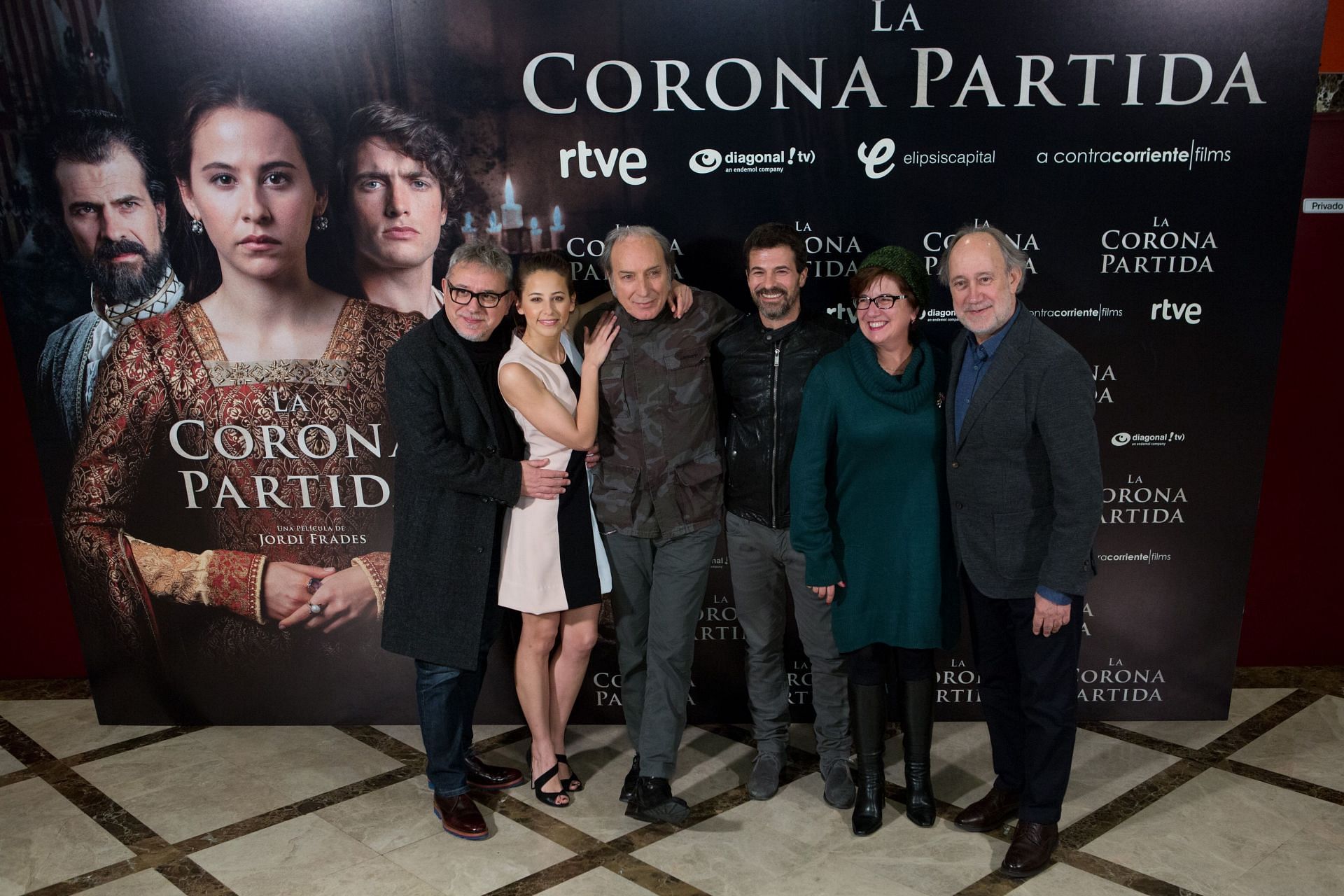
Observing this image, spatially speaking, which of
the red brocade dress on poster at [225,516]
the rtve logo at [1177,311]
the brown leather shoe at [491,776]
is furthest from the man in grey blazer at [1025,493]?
the red brocade dress on poster at [225,516]

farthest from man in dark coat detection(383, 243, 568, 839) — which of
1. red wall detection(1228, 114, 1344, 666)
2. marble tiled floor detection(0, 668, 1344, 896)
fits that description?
red wall detection(1228, 114, 1344, 666)

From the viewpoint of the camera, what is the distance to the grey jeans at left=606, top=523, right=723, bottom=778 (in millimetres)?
3094

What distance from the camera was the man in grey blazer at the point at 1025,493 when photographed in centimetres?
260

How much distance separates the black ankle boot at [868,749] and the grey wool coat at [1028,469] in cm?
49


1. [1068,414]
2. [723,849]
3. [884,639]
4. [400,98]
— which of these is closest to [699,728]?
[723,849]

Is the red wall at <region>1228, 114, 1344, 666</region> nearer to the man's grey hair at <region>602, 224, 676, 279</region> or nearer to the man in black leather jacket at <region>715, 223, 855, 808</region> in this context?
the man in black leather jacket at <region>715, 223, 855, 808</region>

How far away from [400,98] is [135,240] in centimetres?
105

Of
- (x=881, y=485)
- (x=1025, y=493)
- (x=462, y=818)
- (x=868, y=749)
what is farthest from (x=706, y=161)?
(x=462, y=818)

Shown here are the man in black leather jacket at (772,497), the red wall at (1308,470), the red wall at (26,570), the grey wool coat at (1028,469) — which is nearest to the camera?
the grey wool coat at (1028,469)

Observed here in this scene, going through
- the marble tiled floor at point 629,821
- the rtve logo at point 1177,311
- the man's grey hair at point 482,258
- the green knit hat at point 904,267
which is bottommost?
the marble tiled floor at point 629,821

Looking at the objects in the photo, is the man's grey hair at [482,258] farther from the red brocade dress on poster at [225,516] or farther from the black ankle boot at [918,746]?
the black ankle boot at [918,746]

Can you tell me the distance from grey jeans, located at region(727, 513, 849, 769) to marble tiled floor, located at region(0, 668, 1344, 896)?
0.69 feet

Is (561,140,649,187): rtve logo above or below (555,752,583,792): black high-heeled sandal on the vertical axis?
above

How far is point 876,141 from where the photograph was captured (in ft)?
10.9
